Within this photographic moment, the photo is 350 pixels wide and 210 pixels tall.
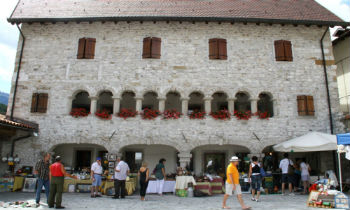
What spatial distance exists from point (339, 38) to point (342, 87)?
2878 mm

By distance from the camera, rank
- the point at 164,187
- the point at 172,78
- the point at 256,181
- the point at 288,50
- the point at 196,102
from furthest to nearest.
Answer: the point at 196,102, the point at 288,50, the point at 172,78, the point at 164,187, the point at 256,181

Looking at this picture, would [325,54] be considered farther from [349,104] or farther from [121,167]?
[121,167]

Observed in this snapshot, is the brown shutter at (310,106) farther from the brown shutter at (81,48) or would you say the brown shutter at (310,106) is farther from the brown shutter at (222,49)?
the brown shutter at (81,48)

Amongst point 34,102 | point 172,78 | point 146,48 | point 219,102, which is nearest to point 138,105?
point 172,78

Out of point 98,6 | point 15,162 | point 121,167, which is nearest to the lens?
point 121,167

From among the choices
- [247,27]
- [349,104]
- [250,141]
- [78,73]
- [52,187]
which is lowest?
[52,187]

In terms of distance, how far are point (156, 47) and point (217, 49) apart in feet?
10.4

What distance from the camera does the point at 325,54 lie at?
43.3ft

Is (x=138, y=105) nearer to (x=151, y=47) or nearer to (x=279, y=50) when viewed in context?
(x=151, y=47)

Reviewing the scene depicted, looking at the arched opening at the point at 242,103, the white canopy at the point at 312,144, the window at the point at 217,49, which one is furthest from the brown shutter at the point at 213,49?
the white canopy at the point at 312,144

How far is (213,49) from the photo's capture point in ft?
43.1

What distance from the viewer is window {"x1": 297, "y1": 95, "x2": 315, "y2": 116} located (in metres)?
12.4

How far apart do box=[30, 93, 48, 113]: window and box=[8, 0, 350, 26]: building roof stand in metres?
3.92

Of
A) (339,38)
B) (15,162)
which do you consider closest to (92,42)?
(15,162)
